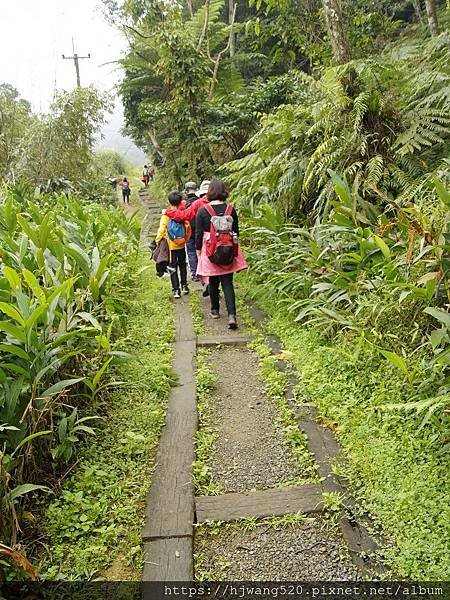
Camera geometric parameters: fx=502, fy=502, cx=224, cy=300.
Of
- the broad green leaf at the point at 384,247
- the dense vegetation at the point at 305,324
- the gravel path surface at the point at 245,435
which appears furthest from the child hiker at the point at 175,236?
the broad green leaf at the point at 384,247

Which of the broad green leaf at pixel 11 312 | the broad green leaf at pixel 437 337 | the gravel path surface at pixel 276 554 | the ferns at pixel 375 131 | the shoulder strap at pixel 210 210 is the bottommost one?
the gravel path surface at pixel 276 554

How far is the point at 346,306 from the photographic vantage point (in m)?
3.90

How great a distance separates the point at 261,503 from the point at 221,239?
254 cm

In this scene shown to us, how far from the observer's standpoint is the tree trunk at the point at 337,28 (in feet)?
17.4

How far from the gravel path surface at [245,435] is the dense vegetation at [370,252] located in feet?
1.12

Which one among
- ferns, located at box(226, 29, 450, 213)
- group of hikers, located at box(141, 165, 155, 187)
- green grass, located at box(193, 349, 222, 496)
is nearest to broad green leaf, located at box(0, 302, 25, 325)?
green grass, located at box(193, 349, 222, 496)

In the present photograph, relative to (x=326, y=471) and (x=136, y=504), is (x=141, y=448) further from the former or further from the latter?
(x=326, y=471)

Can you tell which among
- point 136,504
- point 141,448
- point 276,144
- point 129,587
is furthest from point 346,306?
point 276,144

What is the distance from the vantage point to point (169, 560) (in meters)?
2.12

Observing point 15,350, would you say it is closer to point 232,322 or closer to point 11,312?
point 11,312

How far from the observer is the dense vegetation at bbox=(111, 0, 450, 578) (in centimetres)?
246

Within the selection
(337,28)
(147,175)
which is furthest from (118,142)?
(337,28)

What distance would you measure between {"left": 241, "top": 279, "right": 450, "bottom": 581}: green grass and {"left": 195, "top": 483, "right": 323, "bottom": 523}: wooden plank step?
23 centimetres

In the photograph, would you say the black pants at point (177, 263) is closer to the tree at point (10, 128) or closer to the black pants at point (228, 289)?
the black pants at point (228, 289)
